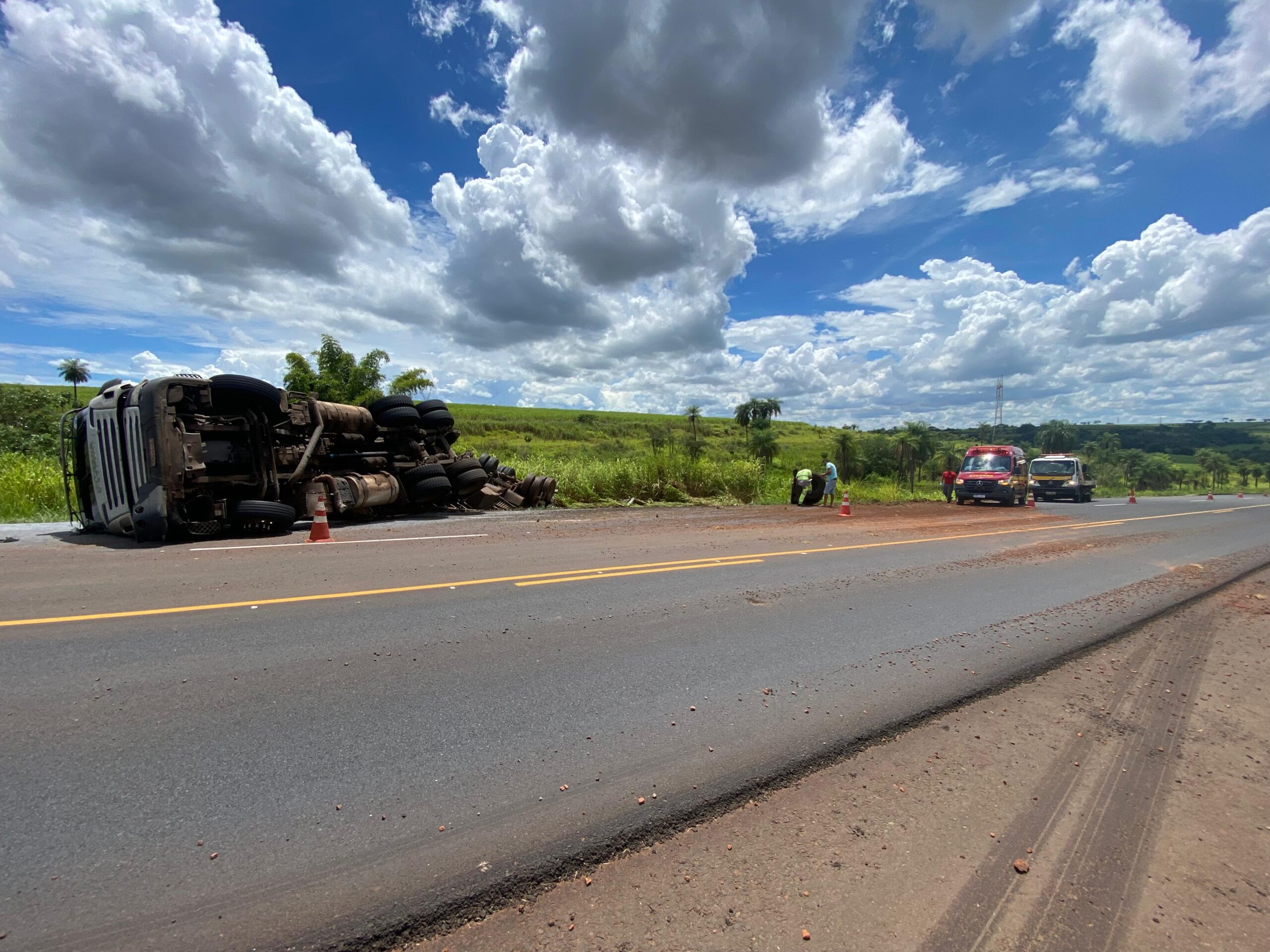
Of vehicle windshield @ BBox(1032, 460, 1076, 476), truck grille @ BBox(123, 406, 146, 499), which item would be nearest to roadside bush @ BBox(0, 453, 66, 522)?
truck grille @ BBox(123, 406, 146, 499)

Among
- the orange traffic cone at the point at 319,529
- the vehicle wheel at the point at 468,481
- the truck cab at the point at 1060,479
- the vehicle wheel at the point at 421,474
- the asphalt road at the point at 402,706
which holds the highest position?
the vehicle wheel at the point at 421,474

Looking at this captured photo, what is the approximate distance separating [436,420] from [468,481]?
70.9 inches

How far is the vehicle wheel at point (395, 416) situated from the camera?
47.7ft

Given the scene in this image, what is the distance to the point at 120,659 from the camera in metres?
4.34

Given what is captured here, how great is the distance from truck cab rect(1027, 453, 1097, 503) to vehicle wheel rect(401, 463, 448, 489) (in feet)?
97.5

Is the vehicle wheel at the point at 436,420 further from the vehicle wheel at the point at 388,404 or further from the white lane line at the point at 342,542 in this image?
the white lane line at the point at 342,542

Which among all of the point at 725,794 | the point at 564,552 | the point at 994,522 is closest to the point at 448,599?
the point at 564,552

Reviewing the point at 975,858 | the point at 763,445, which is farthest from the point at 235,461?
the point at 763,445

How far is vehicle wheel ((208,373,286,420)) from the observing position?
426 inches

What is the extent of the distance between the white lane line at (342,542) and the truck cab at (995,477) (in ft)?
72.7

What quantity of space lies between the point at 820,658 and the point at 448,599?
3.58 meters

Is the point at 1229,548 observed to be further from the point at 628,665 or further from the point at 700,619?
the point at 628,665

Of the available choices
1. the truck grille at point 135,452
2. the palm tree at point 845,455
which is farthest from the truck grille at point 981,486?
the palm tree at point 845,455

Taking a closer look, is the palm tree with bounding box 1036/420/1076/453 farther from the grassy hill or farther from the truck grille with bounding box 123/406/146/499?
the truck grille with bounding box 123/406/146/499
